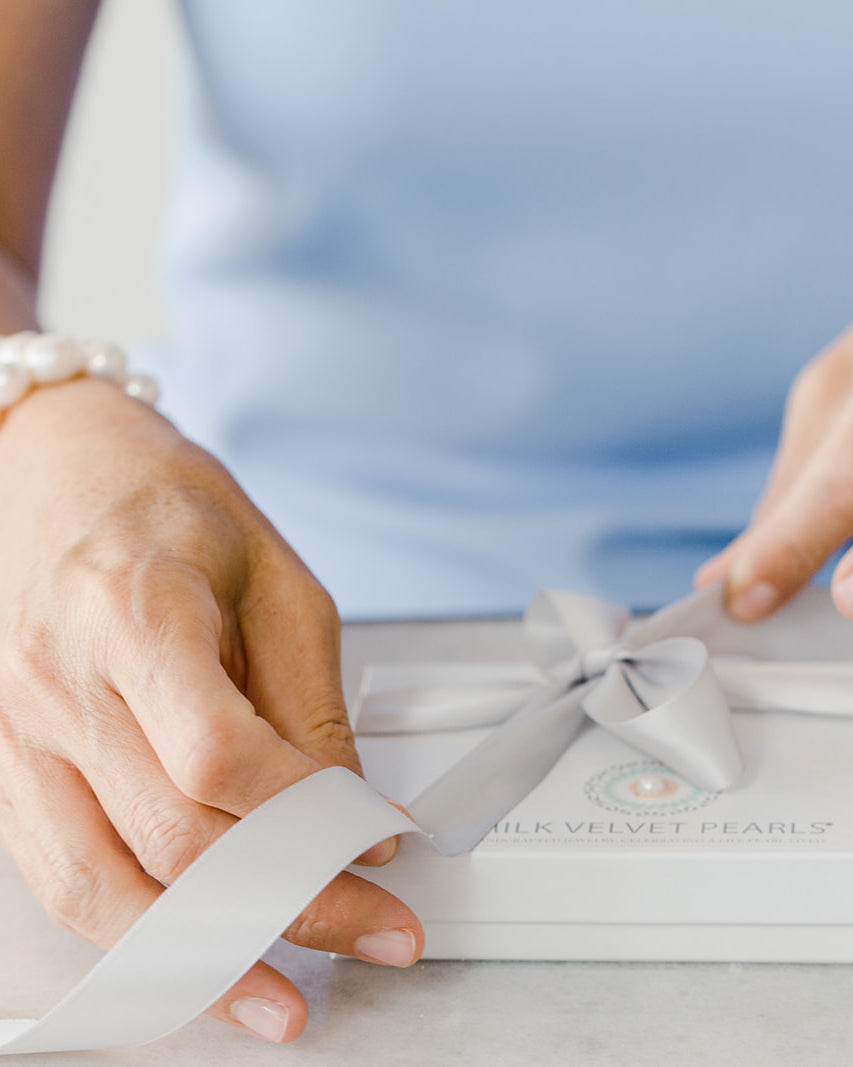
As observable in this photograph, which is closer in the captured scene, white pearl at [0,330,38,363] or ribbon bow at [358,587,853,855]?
ribbon bow at [358,587,853,855]

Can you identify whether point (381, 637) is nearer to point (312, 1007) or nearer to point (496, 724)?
point (496, 724)

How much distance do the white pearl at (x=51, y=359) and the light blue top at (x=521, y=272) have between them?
0.98 ft

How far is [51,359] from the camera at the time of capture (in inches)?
22.3

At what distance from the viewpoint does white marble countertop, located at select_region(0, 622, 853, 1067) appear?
0.35 metres

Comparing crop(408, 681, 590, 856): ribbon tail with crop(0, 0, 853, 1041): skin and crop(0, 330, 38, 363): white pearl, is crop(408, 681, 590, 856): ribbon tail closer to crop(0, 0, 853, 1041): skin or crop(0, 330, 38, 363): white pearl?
crop(0, 0, 853, 1041): skin

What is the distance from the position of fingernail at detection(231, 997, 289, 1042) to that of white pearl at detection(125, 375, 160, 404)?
329 mm

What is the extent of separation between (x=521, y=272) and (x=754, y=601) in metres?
0.33

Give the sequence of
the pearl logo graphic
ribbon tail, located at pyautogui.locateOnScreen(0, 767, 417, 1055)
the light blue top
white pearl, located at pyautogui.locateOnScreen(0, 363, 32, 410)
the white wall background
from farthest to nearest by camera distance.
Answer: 1. the white wall background
2. the light blue top
3. white pearl, located at pyautogui.locateOnScreen(0, 363, 32, 410)
4. the pearl logo graphic
5. ribbon tail, located at pyautogui.locateOnScreen(0, 767, 417, 1055)

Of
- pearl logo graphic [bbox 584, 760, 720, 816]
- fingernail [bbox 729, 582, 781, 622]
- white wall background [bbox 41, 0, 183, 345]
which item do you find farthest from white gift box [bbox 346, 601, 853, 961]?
white wall background [bbox 41, 0, 183, 345]

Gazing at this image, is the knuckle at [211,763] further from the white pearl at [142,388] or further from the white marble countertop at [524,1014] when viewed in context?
the white pearl at [142,388]

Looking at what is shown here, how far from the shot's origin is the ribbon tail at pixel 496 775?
42cm

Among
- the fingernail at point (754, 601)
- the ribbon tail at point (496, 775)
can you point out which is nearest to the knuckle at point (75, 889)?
the ribbon tail at point (496, 775)

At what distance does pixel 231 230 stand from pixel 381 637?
1.16 ft

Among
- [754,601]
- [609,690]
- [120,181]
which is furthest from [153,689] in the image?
[120,181]
